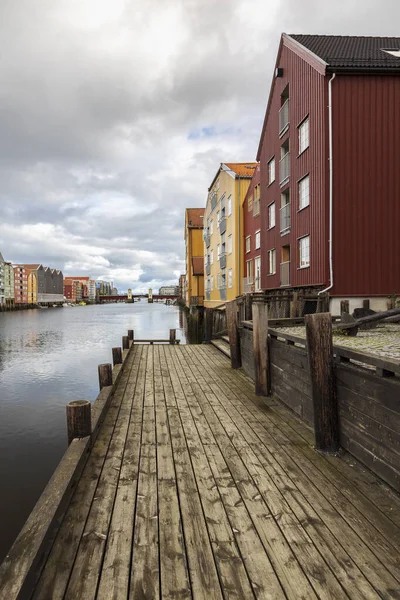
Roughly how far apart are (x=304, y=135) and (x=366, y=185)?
4.16 metres

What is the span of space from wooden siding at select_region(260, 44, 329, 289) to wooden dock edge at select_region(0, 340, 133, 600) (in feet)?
42.2

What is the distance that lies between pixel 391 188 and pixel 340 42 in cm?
1033

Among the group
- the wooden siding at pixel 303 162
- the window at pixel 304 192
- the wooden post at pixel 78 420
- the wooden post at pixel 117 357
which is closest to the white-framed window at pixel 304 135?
the wooden siding at pixel 303 162

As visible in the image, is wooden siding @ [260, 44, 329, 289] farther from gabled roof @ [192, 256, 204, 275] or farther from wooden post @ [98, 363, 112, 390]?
gabled roof @ [192, 256, 204, 275]

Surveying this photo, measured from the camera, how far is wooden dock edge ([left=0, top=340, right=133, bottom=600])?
7.54 feet

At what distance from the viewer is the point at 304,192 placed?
1681cm

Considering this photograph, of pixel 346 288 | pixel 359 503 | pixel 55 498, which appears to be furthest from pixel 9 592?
pixel 346 288

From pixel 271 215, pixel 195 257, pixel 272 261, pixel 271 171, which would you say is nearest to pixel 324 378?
pixel 272 261

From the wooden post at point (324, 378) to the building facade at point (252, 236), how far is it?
21.4 meters

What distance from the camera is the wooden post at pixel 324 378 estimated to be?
14.5ft

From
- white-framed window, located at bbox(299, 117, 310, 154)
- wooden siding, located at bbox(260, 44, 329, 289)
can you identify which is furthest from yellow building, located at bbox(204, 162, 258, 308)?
white-framed window, located at bbox(299, 117, 310, 154)

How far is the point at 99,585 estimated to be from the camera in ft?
8.14

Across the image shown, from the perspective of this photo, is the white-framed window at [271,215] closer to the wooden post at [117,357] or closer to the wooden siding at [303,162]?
the wooden siding at [303,162]

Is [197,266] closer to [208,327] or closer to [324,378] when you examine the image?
[208,327]
